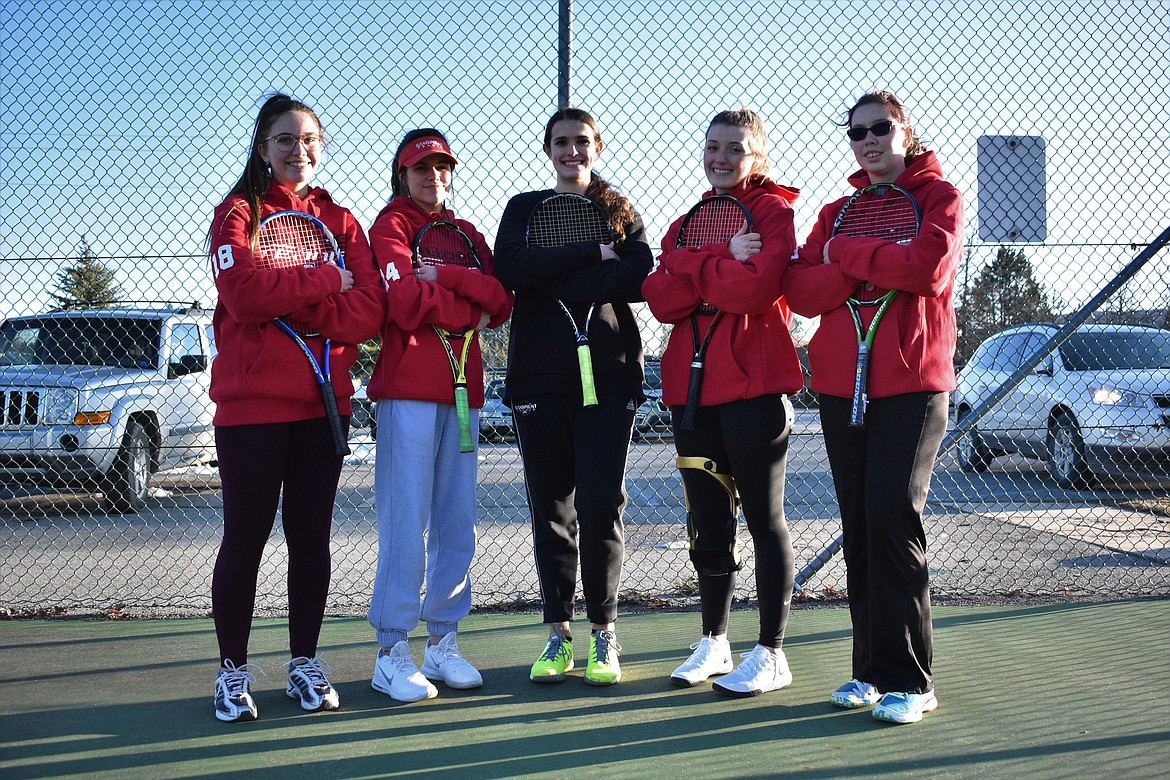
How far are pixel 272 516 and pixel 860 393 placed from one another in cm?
185

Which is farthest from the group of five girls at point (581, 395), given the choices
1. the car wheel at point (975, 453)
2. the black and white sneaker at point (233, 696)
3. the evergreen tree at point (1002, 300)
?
the car wheel at point (975, 453)

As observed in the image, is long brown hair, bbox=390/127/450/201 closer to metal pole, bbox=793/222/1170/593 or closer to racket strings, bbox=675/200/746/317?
racket strings, bbox=675/200/746/317

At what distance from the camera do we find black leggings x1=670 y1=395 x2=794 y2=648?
331 cm

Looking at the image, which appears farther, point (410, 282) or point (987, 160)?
point (987, 160)

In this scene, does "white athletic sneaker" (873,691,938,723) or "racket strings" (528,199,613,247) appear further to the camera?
"racket strings" (528,199,613,247)

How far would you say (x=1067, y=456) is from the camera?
27.1 ft

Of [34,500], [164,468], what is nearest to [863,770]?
[164,468]

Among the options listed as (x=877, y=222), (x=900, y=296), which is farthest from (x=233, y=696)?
(x=877, y=222)

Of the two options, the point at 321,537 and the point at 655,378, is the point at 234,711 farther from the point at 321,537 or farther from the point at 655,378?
the point at 655,378

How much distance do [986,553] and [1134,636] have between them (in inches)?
90.3

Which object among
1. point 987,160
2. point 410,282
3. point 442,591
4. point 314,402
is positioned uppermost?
point 987,160

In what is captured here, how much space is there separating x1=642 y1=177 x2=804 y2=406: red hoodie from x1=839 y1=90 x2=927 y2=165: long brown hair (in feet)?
1.31

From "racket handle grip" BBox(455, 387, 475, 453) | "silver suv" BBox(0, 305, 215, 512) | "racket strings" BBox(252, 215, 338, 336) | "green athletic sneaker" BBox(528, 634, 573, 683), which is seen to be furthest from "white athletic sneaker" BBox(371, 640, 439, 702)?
"silver suv" BBox(0, 305, 215, 512)

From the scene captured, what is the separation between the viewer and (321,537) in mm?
3348
